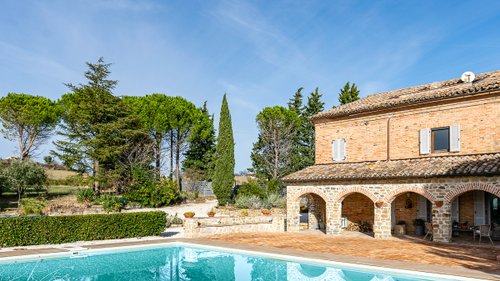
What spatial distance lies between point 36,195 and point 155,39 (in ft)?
69.6

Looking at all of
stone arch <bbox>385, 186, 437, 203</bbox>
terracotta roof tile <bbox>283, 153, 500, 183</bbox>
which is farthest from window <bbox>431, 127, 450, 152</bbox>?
stone arch <bbox>385, 186, 437, 203</bbox>

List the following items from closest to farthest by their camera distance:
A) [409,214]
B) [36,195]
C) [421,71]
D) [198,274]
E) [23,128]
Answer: [198,274] < [409,214] < [421,71] < [36,195] < [23,128]

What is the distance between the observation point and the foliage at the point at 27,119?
1495 inches

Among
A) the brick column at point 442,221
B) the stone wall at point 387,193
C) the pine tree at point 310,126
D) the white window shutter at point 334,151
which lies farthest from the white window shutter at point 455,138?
the pine tree at point 310,126

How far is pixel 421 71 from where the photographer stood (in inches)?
1008

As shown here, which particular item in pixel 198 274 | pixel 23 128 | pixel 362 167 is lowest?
pixel 198 274

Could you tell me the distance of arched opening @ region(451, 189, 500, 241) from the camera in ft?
57.1

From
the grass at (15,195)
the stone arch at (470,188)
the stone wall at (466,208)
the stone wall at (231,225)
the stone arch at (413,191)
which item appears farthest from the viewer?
the grass at (15,195)

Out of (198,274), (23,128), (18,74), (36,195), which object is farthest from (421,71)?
(23,128)

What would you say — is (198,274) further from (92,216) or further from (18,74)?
(18,74)

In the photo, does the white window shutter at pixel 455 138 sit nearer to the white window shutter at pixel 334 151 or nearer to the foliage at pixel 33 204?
the white window shutter at pixel 334 151

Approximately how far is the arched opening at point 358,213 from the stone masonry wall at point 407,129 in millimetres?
2298

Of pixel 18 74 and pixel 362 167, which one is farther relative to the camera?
pixel 18 74

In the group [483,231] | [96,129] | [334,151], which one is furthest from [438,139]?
[96,129]
